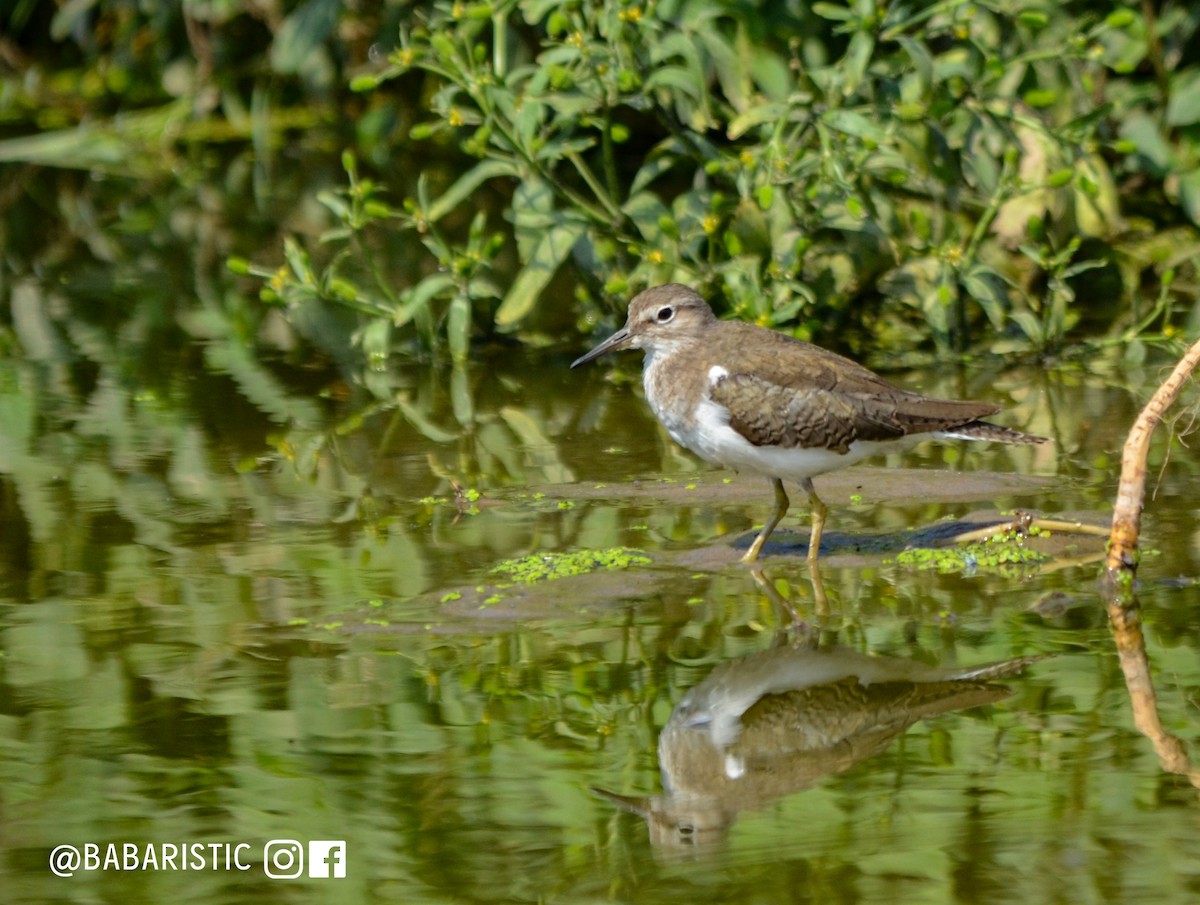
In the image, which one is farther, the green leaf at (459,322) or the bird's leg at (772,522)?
the green leaf at (459,322)

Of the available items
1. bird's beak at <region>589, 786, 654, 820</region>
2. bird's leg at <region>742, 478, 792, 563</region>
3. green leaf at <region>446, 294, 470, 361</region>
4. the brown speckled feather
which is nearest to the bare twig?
the brown speckled feather

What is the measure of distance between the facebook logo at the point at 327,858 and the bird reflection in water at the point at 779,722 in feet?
2.59

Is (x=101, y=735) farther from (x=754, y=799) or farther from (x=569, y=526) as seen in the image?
(x=569, y=526)

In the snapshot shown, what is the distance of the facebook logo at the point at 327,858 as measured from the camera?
191 inches

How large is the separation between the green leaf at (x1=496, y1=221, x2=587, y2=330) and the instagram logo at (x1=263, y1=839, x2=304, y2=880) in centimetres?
546

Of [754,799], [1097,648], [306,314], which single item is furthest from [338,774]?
[306,314]

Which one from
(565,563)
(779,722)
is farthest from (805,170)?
(779,722)

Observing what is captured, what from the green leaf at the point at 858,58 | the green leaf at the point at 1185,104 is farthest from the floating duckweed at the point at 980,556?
the green leaf at the point at 1185,104

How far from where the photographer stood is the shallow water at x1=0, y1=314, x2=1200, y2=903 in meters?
4.86

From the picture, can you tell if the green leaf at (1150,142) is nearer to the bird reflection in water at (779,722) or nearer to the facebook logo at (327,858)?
the bird reflection in water at (779,722)

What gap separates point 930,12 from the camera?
9.30m

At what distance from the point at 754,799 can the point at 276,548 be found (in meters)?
3.01

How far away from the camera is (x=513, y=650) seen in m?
6.39

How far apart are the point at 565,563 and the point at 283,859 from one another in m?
2.42
